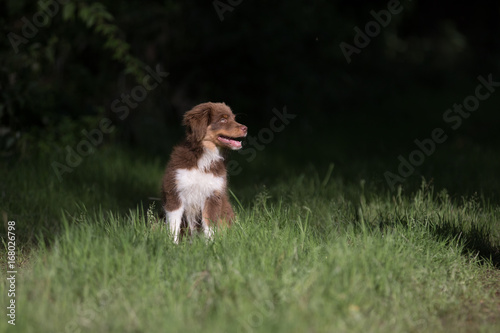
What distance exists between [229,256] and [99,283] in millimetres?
933

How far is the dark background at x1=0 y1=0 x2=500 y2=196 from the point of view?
8.49 metres

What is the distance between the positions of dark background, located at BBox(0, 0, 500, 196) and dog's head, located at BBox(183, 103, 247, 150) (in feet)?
7.93

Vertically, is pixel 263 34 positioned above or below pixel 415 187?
above

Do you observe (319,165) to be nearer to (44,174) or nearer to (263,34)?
(263,34)

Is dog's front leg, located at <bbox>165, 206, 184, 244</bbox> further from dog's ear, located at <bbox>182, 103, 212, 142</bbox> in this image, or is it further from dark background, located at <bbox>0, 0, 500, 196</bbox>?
dark background, located at <bbox>0, 0, 500, 196</bbox>

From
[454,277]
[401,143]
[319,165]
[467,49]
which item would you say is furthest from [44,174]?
[467,49]

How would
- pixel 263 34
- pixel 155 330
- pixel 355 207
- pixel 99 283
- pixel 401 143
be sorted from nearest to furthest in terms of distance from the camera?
pixel 155 330
pixel 99 283
pixel 355 207
pixel 263 34
pixel 401 143

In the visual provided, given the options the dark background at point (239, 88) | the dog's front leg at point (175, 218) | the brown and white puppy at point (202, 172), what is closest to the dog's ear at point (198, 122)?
the brown and white puppy at point (202, 172)

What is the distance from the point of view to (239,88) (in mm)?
12227

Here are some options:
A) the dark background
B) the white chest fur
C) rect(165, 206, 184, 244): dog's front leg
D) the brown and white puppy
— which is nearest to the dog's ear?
the brown and white puppy

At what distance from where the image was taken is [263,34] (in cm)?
1138

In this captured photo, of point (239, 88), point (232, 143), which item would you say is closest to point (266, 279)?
point (232, 143)

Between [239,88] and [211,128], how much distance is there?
6928mm

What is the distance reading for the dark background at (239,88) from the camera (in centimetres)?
849
